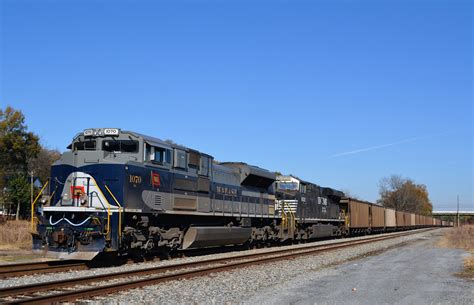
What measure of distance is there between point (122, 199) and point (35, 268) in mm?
2831

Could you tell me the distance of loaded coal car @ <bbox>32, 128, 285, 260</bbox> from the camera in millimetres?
13008

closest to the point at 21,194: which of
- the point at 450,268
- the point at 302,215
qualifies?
the point at 302,215

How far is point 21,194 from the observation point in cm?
4919

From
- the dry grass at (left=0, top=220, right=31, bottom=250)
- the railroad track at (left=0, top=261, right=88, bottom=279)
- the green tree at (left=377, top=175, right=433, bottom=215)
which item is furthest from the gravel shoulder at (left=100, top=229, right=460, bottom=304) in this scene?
the green tree at (left=377, top=175, right=433, bottom=215)

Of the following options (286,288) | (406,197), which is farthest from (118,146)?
(406,197)

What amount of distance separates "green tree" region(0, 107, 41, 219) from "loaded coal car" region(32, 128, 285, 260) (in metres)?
37.7

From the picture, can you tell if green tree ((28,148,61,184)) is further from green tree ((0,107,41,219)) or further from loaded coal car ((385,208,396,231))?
loaded coal car ((385,208,396,231))

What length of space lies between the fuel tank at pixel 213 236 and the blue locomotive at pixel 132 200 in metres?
0.03

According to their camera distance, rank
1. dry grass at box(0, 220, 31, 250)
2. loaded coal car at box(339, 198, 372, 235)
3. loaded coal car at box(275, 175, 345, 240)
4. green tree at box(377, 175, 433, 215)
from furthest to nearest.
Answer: green tree at box(377, 175, 433, 215) < loaded coal car at box(339, 198, 372, 235) < loaded coal car at box(275, 175, 345, 240) < dry grass at box(0, 220, 31, 250)

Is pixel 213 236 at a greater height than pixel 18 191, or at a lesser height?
lesser

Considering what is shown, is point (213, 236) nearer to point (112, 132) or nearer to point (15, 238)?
point (112, 132)

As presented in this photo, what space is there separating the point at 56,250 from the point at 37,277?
174cm

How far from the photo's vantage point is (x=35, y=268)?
1193 cm

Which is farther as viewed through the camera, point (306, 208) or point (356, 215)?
point (356, 215)
